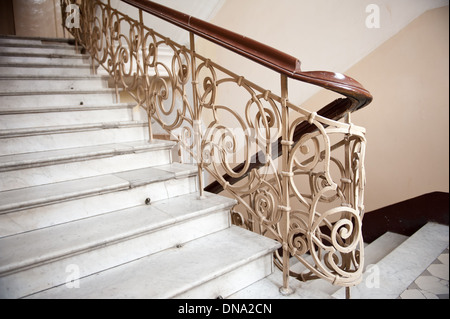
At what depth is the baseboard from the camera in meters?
2.73

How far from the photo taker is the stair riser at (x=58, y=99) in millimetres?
2248

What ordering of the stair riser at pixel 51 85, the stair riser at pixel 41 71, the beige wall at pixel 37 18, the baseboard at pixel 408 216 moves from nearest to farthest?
the stair riser at pixel 51 85, the stair riser at pixel 41 71, the baseboard at pixel 408 216, the beige wall at pixel 37 18

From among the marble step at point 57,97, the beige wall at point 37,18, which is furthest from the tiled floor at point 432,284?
the beige wall at point 37,18

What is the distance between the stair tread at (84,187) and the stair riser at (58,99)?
0.94 meters

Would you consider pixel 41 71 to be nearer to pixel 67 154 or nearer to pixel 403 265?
pixel 67 154

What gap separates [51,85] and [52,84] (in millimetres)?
12

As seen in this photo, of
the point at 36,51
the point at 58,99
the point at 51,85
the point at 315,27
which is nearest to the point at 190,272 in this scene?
the point at 58,99

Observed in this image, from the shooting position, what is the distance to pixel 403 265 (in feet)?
7.37

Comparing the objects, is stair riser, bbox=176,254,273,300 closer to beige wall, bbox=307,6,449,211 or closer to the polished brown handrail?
the polished brown handrail

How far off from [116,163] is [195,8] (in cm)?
247

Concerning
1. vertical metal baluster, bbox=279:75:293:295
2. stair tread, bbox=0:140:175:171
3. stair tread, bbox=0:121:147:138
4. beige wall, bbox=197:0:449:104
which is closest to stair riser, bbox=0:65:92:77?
stair tread, bbox=0:121:147:138

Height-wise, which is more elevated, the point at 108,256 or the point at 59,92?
the point at 59,92

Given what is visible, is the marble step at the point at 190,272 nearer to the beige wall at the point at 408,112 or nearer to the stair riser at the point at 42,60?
the beige wall at the point at 408,112
